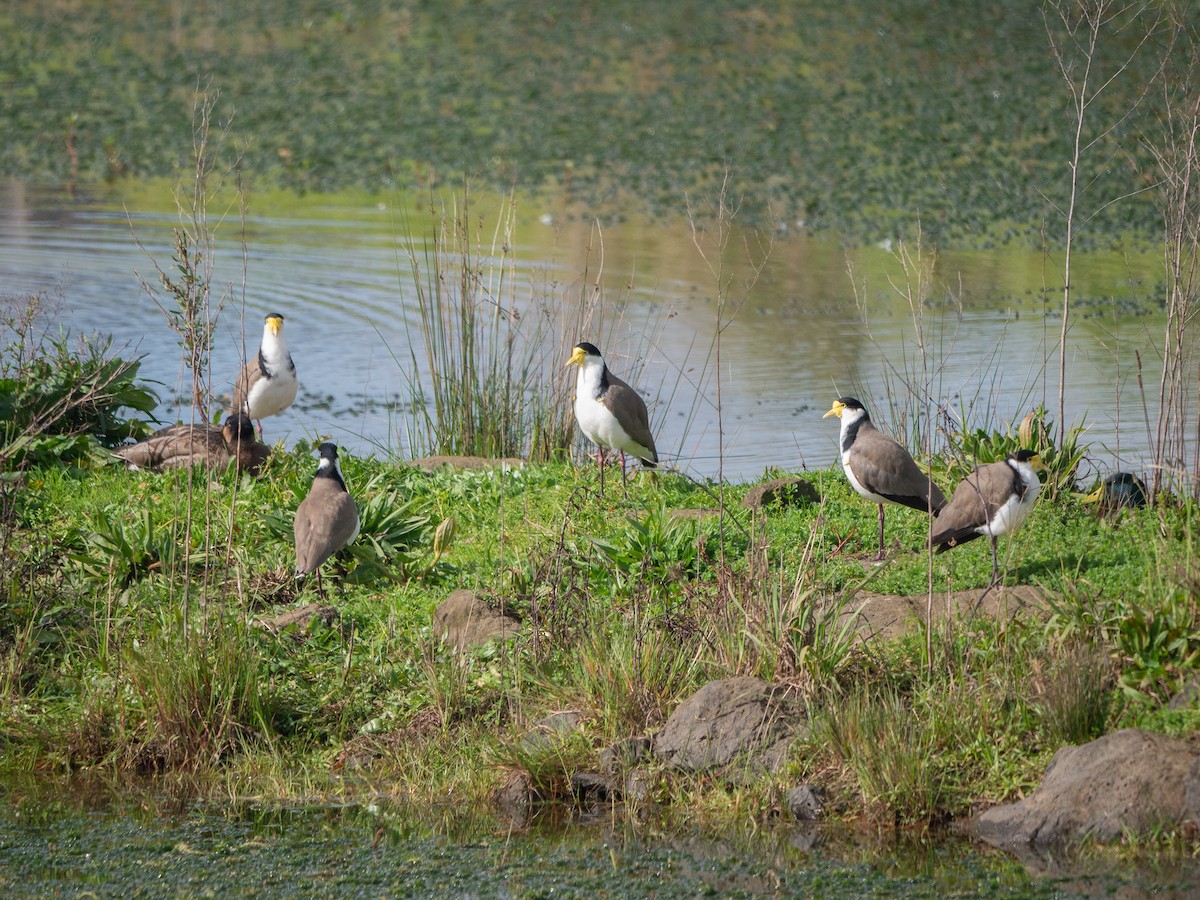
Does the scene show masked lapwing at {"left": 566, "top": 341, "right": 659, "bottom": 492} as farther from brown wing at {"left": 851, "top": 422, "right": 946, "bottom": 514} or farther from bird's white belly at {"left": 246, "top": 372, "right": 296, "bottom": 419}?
bird's white belly at {"left": 246, "top": 372, "right": 296, "bottom": 419}

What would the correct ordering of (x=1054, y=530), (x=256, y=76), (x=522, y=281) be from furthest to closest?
1. (x=256, y=76)
2. (x=522, y=281)
3. (x=1054, y=530)

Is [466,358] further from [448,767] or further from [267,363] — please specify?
[448,767]

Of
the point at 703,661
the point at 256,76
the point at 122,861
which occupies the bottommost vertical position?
the point at 122,861

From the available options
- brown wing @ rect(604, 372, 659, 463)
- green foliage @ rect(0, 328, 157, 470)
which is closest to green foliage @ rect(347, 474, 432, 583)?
brown wing @ rect(604, 372, 659, 463)

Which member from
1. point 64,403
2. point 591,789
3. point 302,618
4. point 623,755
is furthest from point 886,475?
point 64,403

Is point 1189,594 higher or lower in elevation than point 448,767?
higher

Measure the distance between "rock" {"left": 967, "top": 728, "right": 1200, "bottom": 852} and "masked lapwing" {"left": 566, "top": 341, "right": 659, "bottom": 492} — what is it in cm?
344

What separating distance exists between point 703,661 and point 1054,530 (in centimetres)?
223

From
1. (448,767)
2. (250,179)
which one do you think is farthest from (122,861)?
(250,179)

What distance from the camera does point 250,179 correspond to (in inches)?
771

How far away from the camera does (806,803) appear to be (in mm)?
5535

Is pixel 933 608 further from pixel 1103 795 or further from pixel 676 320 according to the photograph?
pixel 676 320

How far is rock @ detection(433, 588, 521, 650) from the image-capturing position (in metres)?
6.56

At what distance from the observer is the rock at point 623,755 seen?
228 inches
